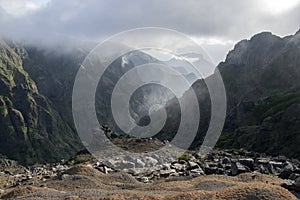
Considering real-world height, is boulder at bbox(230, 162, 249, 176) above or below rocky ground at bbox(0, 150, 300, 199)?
above

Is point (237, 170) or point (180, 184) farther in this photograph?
point (237, 170)

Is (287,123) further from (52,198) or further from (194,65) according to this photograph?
(52,198)

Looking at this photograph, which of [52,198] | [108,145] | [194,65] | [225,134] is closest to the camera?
[52,198]

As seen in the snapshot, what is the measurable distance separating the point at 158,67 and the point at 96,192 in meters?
30.9

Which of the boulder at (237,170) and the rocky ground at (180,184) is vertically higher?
the boulder at (237,170)

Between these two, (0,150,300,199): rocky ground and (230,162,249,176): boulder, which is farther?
(230,162,249,176): boulder

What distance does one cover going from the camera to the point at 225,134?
200 metres

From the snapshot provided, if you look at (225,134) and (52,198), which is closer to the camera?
(52,198)

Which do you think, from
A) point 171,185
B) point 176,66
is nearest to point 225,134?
point 176,66

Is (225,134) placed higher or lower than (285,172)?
higher

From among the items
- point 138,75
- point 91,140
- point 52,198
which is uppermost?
point 138,75

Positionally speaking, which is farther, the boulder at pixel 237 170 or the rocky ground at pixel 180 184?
the boulder at pixel 237 170

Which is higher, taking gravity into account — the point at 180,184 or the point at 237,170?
the point at 237,170

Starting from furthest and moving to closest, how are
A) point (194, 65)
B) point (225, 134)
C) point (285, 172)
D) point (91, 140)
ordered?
point (225, 134), point (91, 140), point (194, 65), point (285, 172)
